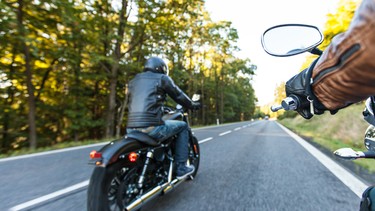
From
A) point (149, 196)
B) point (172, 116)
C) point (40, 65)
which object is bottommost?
point (149, 196)

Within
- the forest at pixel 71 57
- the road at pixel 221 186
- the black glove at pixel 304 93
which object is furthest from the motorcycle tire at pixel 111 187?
the forest at pixel 71 57

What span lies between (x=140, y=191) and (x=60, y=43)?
910 cm

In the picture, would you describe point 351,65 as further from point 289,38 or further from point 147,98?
Result: point 147,98

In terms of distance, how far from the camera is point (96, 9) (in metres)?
10.5

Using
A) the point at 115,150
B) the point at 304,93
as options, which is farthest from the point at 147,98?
the point at 304,93

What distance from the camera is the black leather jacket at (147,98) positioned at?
2596 millimetres

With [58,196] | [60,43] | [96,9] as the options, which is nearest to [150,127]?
[58,196]

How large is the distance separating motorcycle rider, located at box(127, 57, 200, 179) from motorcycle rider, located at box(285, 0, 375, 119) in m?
1.82

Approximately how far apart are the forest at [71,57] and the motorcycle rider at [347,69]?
24.4 ft

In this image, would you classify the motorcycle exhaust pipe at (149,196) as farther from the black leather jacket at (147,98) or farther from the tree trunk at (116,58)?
the tree trunk at (116,58)

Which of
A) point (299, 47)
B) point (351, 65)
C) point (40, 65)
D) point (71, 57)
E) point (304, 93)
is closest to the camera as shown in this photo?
point (351, 65)

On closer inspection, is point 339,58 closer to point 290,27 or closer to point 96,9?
point 290,27

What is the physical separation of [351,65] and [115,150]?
1.81 meters

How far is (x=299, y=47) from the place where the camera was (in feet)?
4.14
